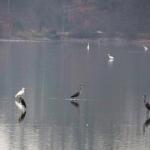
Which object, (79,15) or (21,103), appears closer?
(21,103)

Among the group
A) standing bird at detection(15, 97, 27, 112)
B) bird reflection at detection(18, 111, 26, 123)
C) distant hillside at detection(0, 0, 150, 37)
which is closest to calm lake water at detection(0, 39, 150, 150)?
bird reflection at detection(18, 111, 26, 123)

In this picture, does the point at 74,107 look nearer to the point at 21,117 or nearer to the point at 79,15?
the point at 21,117

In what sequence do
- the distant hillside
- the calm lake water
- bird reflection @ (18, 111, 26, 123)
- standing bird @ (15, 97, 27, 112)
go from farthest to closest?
the distant hillside
standing bird @ (15, 97, 27, 112)
bird reflection @ (18, 111, 26, 123)
the calm lake water

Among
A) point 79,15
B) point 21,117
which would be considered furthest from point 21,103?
point 79,15

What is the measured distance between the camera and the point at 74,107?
97.3ft

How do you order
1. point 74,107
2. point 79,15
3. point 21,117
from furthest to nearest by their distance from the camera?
point 79,15 → point 74,107 → point 21,117

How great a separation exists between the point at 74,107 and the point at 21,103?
1.63 meters

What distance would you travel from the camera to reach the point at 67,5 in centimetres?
10650

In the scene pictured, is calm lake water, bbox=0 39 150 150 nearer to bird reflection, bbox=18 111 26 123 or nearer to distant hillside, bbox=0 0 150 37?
bird reflection, bbox=18 111 26 123

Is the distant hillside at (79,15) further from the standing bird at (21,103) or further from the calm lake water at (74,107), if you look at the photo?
the standing bird at (21,103)

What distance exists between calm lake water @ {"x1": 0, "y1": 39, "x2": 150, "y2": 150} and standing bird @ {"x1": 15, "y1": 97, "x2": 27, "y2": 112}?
173 mm

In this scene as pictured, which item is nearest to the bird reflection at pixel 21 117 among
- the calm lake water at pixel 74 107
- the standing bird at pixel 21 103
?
the calm lake water at pixel 74 107

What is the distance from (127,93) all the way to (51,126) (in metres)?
10.1

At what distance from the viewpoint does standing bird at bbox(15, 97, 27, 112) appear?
28930 millimetres
